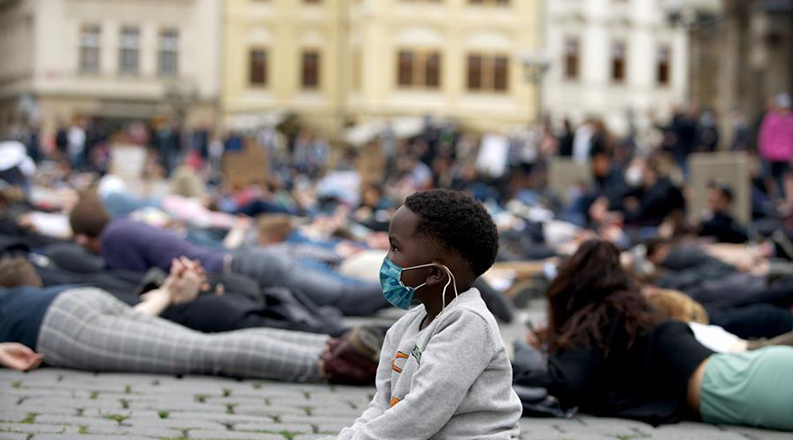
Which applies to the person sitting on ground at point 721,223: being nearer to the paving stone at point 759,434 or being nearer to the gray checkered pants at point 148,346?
the gray checkered pants at point 148,346

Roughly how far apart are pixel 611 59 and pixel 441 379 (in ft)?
196

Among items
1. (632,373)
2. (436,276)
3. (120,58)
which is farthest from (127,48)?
(436,276)

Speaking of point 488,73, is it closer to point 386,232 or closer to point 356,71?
point 356,71

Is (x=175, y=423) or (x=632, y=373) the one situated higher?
(x=632, y=373)

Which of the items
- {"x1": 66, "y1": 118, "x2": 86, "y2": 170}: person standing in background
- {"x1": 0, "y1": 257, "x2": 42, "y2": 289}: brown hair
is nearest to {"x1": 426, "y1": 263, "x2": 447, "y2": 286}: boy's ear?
{"x1": 0, "y1": 257, "x2": 42, "y2": 289}: brown hair

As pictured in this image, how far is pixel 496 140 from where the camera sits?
3591 cm

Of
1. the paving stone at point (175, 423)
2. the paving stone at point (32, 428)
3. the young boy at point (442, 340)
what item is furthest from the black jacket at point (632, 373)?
the young boy at point (442, 340)

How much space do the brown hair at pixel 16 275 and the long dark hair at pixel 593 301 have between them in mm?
3314

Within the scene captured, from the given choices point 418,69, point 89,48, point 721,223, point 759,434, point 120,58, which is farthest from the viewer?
point 120,58

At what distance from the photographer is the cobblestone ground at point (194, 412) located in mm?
5996

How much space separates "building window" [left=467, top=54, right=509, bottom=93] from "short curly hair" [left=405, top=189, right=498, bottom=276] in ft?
187

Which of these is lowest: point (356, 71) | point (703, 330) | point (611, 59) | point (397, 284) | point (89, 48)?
point (703, 330)

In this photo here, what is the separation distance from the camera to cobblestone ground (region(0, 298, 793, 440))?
600 centimetres

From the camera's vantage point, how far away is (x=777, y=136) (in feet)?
73.7
